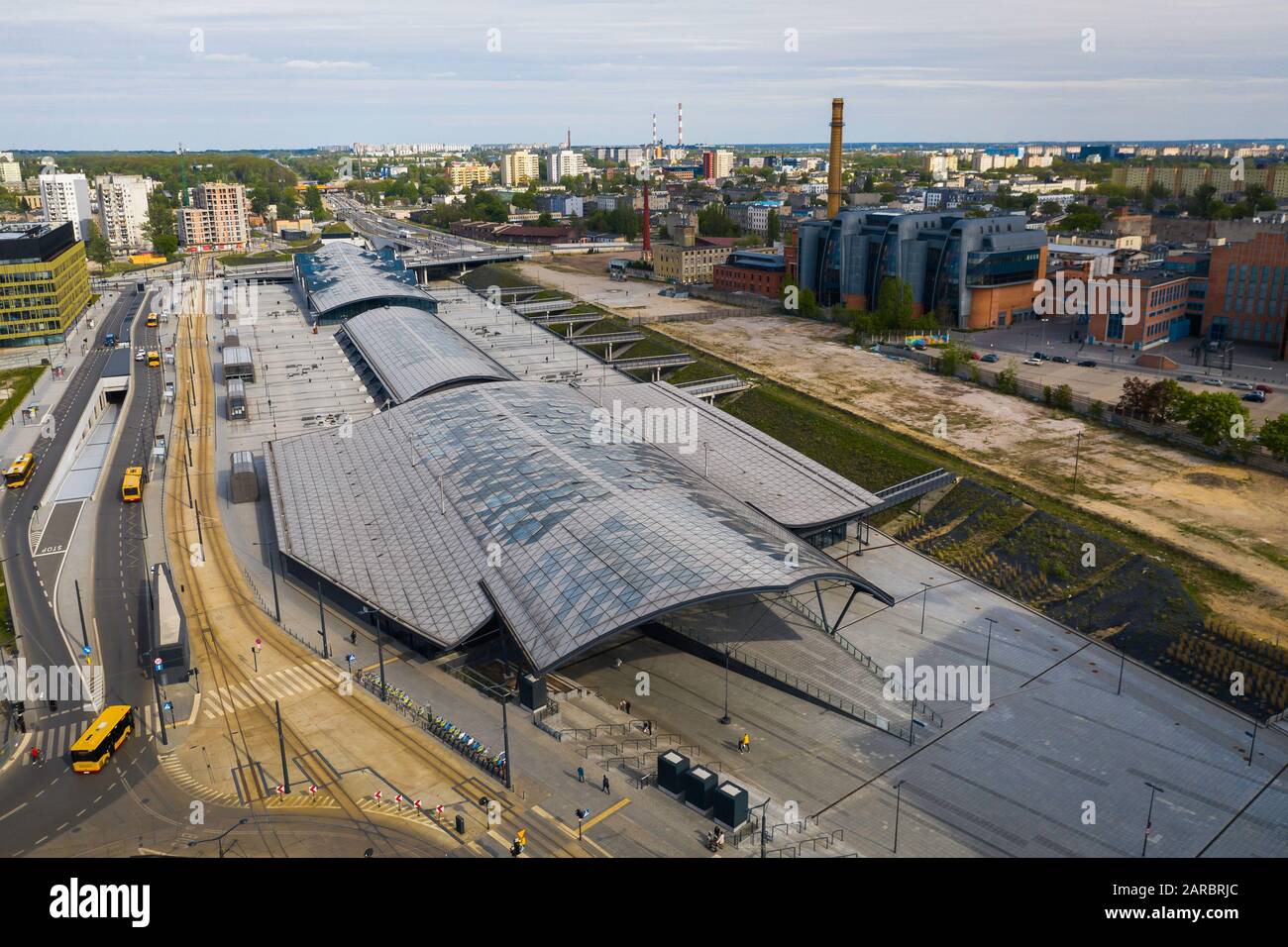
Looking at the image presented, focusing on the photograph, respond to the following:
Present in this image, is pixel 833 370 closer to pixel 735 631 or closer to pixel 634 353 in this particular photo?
pixel 634 353

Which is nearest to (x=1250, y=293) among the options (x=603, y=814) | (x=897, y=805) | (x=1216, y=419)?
(x=1216, y=419)

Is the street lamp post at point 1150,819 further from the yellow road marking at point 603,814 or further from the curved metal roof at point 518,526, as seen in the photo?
the yellow road marking at point 603,814

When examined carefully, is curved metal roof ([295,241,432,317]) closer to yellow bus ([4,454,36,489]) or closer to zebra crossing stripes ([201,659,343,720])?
yellow bus ([4,454,36,489])

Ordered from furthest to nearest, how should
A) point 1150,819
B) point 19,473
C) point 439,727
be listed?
point 19,473 → point 439,727 → point 1150,819

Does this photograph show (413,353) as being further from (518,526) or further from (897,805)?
(897,805)

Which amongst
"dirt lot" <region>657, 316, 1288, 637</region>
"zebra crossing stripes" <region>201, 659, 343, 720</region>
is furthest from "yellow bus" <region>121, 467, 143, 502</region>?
"dirt lot" <region>657, 316, 1288, 637</region>
